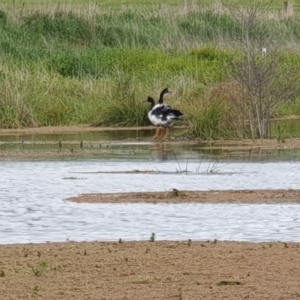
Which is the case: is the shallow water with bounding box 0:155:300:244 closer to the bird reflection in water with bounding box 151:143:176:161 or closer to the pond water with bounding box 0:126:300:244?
the pond water with bounding box 0:126:300:244

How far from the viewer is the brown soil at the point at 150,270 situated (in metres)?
9.85

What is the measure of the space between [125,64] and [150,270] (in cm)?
2551

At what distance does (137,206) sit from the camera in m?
16.4

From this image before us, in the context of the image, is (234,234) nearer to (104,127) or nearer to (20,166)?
(20,166)

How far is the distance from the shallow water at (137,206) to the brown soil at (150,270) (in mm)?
1046

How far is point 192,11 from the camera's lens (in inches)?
1805

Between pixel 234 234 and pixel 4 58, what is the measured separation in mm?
22750

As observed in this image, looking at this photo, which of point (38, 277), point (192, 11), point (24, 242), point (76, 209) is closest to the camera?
point (38, 277)

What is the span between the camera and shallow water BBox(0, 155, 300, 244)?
1392 cm

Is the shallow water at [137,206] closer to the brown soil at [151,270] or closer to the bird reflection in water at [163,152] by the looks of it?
the bird reflection in water at [163,152]

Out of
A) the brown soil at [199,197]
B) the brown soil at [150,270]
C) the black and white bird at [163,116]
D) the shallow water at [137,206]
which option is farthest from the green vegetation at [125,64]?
the brown soil at [150,270]

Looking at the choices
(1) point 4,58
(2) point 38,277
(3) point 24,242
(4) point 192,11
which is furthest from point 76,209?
(4) point 192,11

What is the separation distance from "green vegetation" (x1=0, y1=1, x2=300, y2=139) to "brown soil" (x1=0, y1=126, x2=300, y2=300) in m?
14.4

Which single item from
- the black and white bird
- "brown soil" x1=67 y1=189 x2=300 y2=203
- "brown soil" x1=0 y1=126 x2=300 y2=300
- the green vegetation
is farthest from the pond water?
the green vegetation
